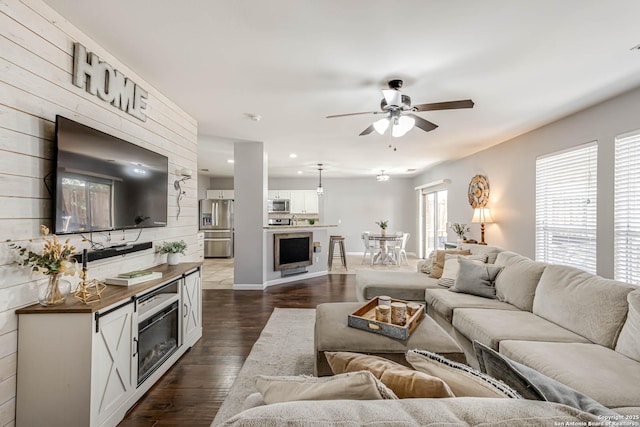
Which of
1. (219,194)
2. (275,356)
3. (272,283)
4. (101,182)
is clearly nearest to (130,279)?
(101,182)

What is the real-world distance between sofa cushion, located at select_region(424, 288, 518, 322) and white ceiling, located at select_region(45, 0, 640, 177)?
2.09 meters

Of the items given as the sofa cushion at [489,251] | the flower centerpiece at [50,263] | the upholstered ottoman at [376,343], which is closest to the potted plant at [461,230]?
the sofa cushion at [489,251]

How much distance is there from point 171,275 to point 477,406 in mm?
2416

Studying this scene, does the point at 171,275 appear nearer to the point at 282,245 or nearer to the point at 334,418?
the point at 334,418

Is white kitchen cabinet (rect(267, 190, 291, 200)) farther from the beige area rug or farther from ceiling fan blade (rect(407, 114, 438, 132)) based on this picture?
ceiling fan blade (rect(407, 114, 438, 132))

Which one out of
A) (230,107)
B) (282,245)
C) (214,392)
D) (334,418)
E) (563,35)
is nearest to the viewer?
(334,418)

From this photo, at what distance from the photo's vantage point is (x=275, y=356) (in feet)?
8.53

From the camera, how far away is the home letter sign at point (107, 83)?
1941 millimetres

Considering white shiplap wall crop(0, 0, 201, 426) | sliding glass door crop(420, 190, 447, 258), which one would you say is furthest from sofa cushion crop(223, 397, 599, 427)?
sliding glass door crop(420, 190, 447, 258)

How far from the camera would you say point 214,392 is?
6.92 feet

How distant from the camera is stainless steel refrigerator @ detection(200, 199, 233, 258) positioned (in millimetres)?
8258

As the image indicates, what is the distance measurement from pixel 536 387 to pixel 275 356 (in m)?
2.25

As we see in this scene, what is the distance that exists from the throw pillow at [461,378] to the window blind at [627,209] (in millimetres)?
3188

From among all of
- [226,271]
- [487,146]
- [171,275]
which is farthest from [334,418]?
[226,271]
